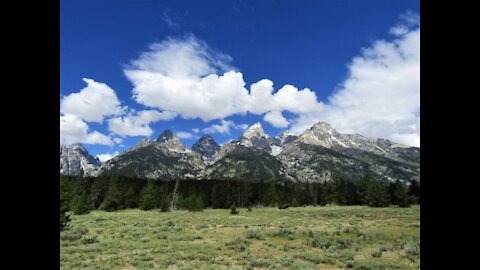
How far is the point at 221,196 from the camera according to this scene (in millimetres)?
87375

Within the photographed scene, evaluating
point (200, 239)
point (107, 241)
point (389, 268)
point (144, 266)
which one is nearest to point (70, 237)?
point (107, 241)

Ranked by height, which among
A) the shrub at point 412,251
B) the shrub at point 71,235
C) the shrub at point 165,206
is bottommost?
the shrub at point 165,206

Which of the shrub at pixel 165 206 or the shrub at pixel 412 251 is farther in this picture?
the shrub at pixel 165 206

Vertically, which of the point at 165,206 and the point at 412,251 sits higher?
the point at 412,251

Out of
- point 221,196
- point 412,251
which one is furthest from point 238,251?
point 221,196

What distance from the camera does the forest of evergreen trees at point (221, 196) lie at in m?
74.0

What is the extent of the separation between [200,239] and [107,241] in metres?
7.20

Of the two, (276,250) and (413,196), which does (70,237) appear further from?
(413,196)

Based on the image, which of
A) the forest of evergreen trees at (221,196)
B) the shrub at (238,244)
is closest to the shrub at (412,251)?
the shrub at (238,244)

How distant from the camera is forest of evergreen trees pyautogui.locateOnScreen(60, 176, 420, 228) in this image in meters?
74.0

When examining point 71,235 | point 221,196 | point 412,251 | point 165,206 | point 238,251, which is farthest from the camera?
point 221,196

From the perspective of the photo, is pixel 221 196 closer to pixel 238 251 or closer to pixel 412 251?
pixel 238 251

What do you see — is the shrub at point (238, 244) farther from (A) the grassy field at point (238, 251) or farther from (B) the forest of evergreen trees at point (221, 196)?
(B) the forest of evergreen trees at point (221, 196)
